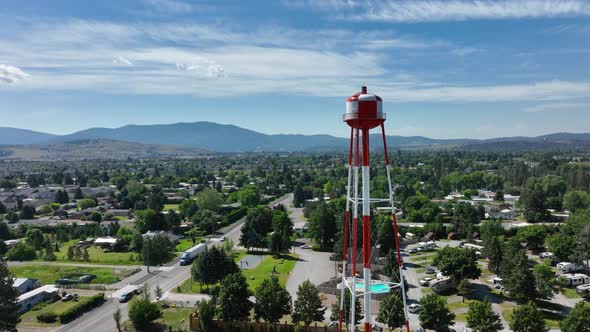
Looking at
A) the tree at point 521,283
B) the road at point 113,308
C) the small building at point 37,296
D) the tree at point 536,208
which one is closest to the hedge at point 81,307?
the road at point 113,308

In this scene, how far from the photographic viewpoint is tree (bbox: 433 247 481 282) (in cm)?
3397

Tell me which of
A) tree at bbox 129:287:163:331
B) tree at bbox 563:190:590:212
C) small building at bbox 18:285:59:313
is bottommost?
small building at bbox 18:285:59:313

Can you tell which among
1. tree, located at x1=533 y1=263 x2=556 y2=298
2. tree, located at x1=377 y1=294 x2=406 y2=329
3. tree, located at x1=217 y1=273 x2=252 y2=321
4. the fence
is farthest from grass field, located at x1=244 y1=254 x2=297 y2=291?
tree, located at x1=533 y1=263 x2=556 y2=298

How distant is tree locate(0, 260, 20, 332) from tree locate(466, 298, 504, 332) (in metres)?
30.3

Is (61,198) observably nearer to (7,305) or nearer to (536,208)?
(7,305)

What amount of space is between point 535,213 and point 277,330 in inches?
2091

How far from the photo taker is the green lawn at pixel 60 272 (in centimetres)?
3918

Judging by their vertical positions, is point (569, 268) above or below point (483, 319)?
below

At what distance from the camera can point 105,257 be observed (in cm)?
4775

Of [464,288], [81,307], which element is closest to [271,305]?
[81,307]

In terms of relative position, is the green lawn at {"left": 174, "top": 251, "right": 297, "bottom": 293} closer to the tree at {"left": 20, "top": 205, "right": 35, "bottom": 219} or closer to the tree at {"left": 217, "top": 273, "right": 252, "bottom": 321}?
the tree at {"left": 217, "top": 273, "right": 252, "bottom": 321}

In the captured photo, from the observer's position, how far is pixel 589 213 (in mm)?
47406

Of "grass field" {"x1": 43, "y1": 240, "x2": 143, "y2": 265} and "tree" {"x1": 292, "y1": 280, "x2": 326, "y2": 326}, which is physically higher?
"tree" {"x1": 292, "y1": 280, "x2": 326, "y2": 326}

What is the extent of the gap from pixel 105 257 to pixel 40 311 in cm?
1653
